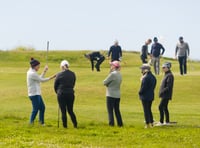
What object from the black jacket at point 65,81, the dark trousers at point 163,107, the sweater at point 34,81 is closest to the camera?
the black jacket at point 65,81

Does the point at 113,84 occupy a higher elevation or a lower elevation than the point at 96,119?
higher

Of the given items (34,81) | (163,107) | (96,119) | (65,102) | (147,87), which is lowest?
(96,119)

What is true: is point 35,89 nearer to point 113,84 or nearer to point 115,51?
point 113,84

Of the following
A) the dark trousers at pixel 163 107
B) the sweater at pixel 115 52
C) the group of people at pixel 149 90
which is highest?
the sweater at pixel 115 52

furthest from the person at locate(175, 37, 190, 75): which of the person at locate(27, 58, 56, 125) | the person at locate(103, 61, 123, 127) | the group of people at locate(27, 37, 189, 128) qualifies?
the person at locate(27, 58, 56, 125)

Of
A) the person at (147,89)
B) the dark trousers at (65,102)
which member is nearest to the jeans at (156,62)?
the person at (147,89)

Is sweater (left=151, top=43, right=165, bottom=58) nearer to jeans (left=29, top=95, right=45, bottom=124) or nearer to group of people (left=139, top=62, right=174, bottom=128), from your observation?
group of people (left=139, top=62, right=174, bottom=128)

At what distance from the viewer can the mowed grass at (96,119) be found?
43.3ft

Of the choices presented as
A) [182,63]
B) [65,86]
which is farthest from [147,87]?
[182,63]

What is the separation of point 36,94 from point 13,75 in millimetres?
19278

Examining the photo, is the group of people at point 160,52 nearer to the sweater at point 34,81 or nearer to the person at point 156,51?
the person at point 156,51

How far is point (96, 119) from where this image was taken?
60.4ft

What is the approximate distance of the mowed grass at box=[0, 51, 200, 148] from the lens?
43.3 ft

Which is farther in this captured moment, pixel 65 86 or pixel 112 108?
pixel 112 108
